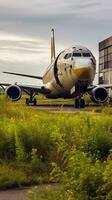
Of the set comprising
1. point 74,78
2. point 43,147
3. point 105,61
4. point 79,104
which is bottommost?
point 43,147

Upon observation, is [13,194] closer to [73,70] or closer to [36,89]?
[73,70]

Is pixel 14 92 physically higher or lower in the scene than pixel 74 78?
lower

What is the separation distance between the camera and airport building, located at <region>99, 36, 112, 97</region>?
90125 mm

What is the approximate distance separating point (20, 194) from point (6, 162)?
2.35 m

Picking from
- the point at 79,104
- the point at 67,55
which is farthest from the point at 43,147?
the point at 67,55

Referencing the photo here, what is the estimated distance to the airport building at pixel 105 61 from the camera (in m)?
90.1

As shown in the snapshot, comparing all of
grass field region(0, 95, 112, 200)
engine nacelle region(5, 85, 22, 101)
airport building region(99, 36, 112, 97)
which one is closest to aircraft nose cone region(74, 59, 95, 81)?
engine nacelle region(5, 85, 22, 101)

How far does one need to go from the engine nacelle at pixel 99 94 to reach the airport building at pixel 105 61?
43.6 metres

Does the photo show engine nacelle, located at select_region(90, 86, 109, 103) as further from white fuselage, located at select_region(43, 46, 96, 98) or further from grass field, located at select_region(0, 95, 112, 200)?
grass field, located at select_region(0, 95, 112, 200)

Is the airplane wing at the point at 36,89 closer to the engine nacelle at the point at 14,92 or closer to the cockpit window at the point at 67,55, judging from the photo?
the engine nacelle at the point at 14,92

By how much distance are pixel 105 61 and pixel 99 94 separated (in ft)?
175

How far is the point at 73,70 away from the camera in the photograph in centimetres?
3819

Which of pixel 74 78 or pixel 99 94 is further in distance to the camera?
pixel 99 94

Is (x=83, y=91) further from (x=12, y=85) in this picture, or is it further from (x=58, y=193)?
(x=58, y=193)
